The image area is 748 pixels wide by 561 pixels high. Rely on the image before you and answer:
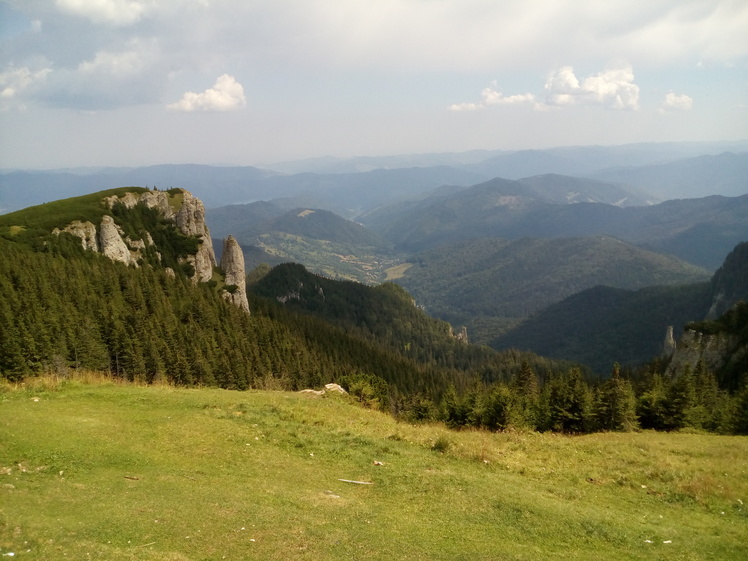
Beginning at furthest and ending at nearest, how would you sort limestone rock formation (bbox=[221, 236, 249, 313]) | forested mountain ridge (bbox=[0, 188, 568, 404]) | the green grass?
limestone rock formation (bbox=[221, 236, 249, 313])
forested mountain ridge (bbox=[0, 188, 568, 404])
the green grass

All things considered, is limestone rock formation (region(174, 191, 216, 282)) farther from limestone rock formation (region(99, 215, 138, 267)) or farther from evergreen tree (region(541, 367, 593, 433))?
evergreen tree (region(541, 367, 593, 433))

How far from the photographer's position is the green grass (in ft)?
46.8

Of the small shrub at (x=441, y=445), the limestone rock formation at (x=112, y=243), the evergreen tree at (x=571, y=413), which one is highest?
the limestone rock formation at (x=112, y=243)

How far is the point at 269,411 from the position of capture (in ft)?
97.0

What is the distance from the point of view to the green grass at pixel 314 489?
46.8ft

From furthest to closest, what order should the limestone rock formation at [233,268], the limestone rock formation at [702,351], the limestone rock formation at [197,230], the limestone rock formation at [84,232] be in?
the limestone rock formation at [233,268] → the limestone rock formation at [197,230] → the limestone rock formation at [702,351] → the limestone rock formation at [84,232]

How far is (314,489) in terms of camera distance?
19203mm

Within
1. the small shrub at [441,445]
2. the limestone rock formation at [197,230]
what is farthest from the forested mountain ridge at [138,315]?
the small shrub at [441,445]

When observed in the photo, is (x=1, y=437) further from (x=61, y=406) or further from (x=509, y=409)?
(x=509, y=409)

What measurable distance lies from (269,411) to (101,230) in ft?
286

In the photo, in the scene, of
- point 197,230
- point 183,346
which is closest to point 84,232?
point 197,230

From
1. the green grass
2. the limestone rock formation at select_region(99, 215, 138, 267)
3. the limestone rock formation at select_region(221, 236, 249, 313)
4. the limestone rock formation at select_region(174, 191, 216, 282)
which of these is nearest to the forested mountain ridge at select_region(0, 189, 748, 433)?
the limestone rock formation at select_region(99, 215, 138, 267)

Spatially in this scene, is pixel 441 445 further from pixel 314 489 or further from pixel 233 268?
pixel 233 268

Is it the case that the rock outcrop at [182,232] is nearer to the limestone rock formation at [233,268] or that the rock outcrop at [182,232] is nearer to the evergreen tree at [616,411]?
the limestone rock formation at [233,268]
